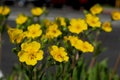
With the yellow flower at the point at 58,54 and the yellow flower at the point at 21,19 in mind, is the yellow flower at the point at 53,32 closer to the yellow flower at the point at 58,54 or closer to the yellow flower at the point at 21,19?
the yellow flower at the point at 58,54

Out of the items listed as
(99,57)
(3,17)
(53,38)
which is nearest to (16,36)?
(53,38)

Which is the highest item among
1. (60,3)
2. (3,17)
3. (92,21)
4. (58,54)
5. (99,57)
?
(58,54)

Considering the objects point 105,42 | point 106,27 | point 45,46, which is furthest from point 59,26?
point 105,42

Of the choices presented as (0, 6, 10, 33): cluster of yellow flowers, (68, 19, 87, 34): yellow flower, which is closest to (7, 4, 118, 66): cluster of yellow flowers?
(68, 19, 87, 34): yellow flower

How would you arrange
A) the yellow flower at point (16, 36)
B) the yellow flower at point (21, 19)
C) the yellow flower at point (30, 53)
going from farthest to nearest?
the yellow flower at point (21, 19), the yellow flower at point (16, 36), the yellow flower at point (30, 53)

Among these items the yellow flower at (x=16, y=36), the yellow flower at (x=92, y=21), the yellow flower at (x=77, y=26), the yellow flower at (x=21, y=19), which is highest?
the yellow flower at (x=16, y=36)

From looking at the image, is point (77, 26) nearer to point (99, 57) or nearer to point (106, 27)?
point (106, 27)

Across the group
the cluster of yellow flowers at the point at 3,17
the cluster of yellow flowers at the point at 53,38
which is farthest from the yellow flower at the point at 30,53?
the cluster of yellow flowers at the point at 3,17

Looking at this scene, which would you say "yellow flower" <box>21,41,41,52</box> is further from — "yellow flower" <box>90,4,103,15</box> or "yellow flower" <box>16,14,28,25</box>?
"yellow flower" <box>90,4,103,15</box>
